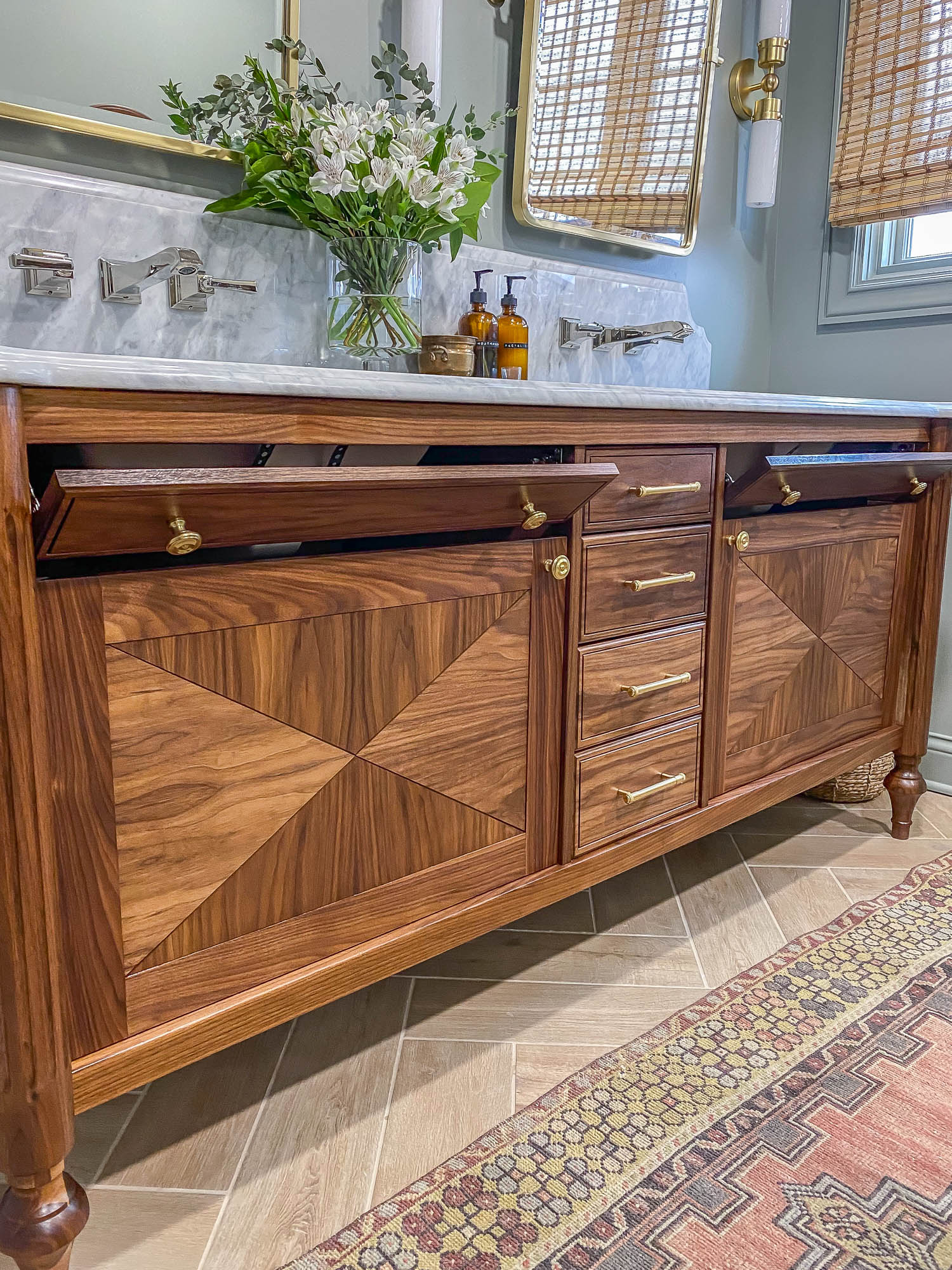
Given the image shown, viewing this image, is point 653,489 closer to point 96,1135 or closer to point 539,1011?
point 539,1011

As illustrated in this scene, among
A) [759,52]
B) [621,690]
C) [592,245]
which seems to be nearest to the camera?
[621,690]

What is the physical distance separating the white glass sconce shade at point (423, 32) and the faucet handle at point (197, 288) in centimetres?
55

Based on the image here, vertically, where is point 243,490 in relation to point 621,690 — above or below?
above

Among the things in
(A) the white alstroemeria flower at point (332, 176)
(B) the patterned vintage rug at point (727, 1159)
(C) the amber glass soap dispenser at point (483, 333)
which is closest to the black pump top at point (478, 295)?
(C) the amber glass soap dispenser at point (483, 333)

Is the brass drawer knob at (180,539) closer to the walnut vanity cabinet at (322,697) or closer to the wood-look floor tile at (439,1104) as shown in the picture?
the walnut vanity cabinet at (322,697)

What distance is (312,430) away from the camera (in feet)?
3.14

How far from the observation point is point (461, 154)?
146 cm

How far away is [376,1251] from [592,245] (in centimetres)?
192

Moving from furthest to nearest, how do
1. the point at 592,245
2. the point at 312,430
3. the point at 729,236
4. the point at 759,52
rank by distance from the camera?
the point at 729,236, the point at 759,52, the point at 592,245, the point at 312,430

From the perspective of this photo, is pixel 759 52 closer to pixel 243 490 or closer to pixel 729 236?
pixel 729 236

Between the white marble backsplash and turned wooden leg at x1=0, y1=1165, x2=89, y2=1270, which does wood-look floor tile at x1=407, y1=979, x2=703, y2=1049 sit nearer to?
turned wooden leg at x1=0, y1=1165, x2=89, y2=1270

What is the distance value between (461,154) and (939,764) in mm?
1887

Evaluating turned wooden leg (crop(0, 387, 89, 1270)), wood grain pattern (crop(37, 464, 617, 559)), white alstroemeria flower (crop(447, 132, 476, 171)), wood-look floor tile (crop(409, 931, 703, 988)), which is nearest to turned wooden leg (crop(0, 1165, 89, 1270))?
turned wooden leg (crop(0, 387, 89, 1270))

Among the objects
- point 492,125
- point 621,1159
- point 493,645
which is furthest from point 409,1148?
point 492,125
